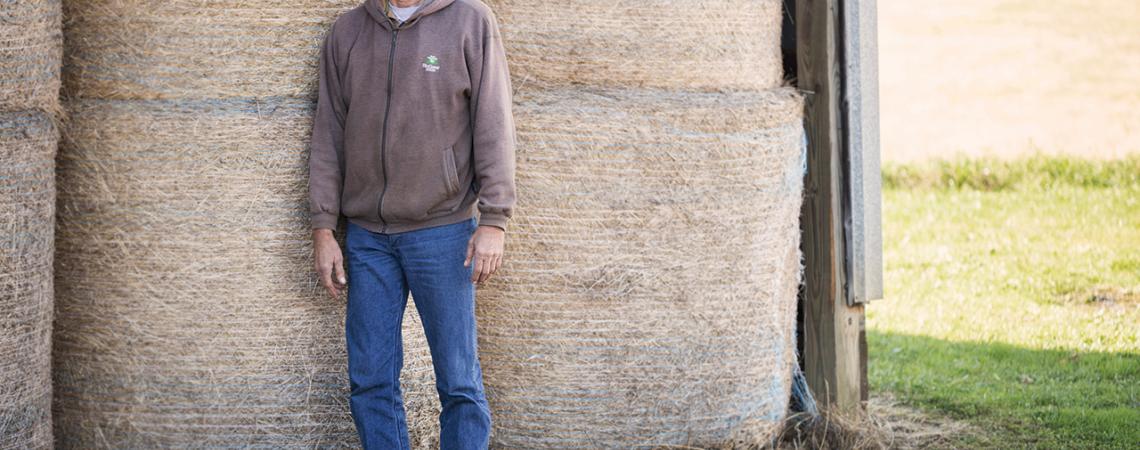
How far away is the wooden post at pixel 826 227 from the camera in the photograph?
4.59 m

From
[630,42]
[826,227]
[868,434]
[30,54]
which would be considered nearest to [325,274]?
[30,54]

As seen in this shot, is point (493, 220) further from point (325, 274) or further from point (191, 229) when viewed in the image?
point (191, 229)

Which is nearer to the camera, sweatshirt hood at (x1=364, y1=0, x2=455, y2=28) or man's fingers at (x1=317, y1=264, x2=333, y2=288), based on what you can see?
sweatshirt hood at (x1=364, y1=0, x2=455, y2=28)

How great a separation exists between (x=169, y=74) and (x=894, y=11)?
14.2 metres

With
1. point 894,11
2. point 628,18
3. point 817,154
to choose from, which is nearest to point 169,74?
point 628,18

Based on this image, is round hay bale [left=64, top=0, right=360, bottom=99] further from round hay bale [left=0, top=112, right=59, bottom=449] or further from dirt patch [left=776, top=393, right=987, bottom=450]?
dirt patch [left=776, top=393, right=987, bottom=450]

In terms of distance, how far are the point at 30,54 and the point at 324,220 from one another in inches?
35.6

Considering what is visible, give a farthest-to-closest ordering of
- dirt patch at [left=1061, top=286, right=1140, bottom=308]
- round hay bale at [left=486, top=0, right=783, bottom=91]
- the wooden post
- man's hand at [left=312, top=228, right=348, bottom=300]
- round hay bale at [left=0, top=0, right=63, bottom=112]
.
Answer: dirt patch at [left=1061, top=286, right=1140, bottom=308] → the wooden post → round hay bale at [left=486, top=0, right=783, bottom=91] → man's hand at [left=312, top=228, right=348, bottom=300] → round hay bale at [left=0, top=0, right=63, bottom=112]

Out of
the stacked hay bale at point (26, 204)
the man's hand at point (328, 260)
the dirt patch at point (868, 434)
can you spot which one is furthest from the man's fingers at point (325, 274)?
the dirt patch at point (868, 434)

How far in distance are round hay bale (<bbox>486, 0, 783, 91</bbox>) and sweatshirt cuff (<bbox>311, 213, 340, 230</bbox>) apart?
78cm

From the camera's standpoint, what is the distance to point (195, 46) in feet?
12.1

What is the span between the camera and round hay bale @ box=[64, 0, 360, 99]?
3.68m

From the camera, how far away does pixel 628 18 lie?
4051 millimetres

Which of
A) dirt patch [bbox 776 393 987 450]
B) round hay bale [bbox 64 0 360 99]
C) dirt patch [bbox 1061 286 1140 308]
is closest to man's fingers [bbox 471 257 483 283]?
round hay bale [bbox 64 0 360 99]
